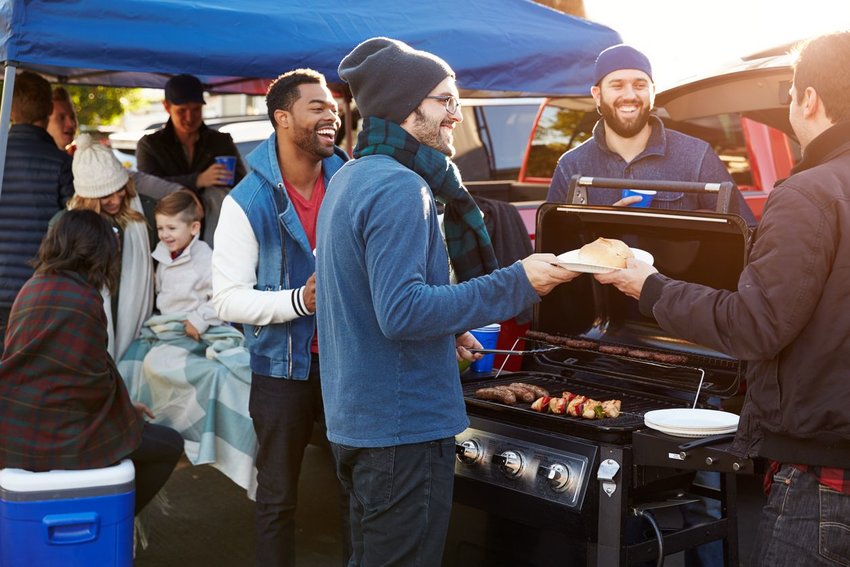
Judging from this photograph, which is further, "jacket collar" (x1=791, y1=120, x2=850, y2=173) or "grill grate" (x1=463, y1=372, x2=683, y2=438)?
"grill grate" (x1=463, y1=372, x2=683, y2=438)

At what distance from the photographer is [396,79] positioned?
2.33 m

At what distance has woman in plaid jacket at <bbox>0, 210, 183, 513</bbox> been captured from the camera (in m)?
3.40

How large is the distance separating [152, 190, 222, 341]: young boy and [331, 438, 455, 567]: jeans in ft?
6.98

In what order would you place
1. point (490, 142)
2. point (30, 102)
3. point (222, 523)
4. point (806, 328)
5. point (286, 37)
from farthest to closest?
1. point (490, 142)
2. point (222, 523)
3. point (30, 102)
4. point (286, 37)
5. point (806, 328)

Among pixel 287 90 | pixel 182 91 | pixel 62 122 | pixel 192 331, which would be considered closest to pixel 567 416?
pixel 287 90

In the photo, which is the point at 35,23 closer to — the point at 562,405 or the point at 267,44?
the point at 267,44

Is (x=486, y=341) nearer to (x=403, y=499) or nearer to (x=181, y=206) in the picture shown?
(x=403, y=499)

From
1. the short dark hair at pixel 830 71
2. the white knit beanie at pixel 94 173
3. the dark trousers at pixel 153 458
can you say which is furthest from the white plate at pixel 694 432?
the white knit beanie at pixel 94 173

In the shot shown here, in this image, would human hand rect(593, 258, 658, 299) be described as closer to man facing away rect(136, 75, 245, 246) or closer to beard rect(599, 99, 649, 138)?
beard rect(599, 99, 649, 138)

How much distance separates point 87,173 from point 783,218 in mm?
3173

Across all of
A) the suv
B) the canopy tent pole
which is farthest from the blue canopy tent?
the suv

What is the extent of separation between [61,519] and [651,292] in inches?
86.3

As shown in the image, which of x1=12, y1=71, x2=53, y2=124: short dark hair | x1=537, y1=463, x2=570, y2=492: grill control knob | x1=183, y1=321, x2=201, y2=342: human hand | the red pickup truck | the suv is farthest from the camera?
the suv

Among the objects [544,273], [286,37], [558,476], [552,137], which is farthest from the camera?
[552,137]
